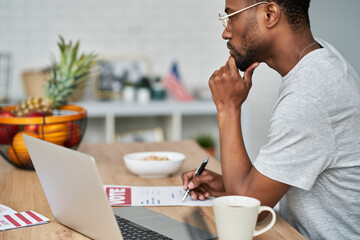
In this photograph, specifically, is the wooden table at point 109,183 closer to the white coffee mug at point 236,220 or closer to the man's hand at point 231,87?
the white coffee mug at point 236,220

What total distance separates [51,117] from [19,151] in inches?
6.5

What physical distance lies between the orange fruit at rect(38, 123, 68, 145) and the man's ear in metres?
0.84

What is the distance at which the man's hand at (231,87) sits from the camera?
1.38m

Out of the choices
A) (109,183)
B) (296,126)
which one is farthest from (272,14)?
(109,183)

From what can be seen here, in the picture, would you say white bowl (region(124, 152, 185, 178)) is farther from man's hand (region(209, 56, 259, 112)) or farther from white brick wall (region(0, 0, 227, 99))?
white brick wall (region(0, 0, 227, 99))

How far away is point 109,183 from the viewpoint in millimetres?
1614

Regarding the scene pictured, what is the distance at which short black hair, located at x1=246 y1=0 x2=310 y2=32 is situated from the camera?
1302 mm

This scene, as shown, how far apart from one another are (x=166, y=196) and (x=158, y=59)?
331 cm

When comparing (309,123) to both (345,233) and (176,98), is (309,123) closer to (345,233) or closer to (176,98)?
(345,233)

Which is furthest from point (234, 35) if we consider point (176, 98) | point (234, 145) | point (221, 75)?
point (176, 98)

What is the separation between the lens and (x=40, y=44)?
4.47 meters

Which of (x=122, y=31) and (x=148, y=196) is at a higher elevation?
(x=122, y=31)

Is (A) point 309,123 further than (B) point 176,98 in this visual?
No

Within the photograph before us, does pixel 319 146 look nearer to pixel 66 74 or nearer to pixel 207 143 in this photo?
pixel 66 74
